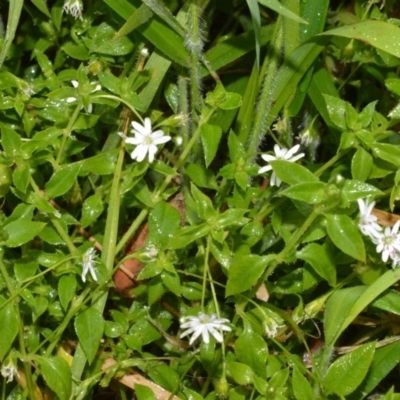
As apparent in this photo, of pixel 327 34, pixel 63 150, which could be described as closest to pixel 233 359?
pixel 63 150

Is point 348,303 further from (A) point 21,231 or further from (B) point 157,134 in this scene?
(A) point 21,231

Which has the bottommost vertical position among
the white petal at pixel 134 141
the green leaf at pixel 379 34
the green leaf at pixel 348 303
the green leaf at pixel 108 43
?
the green leaf at pixel 348 303

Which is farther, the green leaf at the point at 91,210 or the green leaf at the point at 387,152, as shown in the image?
the green leaf at the point at 91,210

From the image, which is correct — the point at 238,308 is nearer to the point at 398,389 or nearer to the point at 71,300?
the point at 71,300

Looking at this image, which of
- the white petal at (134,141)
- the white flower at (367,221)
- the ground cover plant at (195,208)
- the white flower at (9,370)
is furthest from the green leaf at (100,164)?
the white flower at (367,221)

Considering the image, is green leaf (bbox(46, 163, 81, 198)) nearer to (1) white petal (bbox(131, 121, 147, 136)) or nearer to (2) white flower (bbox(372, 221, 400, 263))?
(1) white petal (bbox(131, 121, 147, 136))

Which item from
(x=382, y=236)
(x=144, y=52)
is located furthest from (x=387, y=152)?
(x=144, y=52)

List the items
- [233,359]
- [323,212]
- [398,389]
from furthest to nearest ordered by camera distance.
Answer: [398,389]
[233,359]
[323,212]

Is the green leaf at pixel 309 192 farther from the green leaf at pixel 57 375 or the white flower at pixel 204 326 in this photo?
the green leaf at pixel 57 375
